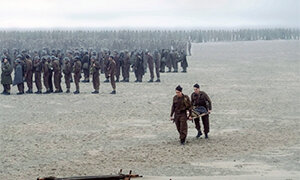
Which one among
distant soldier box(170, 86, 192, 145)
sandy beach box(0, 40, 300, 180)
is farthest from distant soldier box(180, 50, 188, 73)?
distant soldier box(170, 86, 192, 145)

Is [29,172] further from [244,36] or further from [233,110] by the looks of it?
[244,36]

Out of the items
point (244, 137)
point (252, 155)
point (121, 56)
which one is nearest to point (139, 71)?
point (121, 56)

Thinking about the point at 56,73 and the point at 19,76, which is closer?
the point at 19,76

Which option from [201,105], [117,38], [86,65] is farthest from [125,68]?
[117,38]

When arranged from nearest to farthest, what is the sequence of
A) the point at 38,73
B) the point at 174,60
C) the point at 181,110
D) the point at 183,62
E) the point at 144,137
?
the point at 181,110 → the point at 144,137 → the point at 38,73 → the point at 183,62 → the point at 174,60

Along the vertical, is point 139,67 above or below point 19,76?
below

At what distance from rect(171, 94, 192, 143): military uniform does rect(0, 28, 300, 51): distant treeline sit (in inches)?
1452

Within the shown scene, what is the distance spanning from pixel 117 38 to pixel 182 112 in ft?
208

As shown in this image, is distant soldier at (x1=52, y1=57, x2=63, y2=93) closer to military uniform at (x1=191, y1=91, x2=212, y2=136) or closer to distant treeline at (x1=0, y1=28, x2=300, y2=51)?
military uniform at (x1=191, y1=91, x2=212, y2=136)

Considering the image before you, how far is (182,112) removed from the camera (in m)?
12.1

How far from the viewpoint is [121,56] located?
27156 mm

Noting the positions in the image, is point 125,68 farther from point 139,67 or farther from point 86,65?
point 86,65

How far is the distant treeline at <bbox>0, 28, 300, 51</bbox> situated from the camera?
53.3 m

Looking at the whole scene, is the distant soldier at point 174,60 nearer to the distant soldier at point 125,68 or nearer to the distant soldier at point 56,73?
the distant soldier at point 125,68
